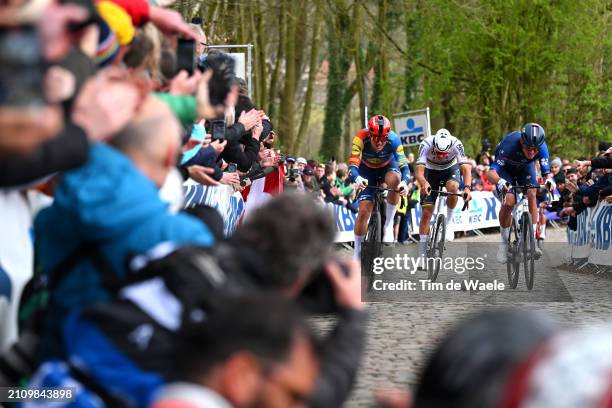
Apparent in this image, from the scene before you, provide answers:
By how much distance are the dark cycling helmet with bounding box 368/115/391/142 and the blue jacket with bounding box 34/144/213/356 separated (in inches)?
505

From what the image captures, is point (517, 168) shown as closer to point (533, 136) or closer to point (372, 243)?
point (533, 136)

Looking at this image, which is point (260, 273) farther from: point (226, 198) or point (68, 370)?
point (226, 198)

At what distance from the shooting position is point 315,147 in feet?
315

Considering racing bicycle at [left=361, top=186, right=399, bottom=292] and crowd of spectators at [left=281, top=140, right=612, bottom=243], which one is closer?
racing bicycle at [left=361, top=186, right=399, bottom=292]

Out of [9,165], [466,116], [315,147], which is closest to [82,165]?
[9,165]

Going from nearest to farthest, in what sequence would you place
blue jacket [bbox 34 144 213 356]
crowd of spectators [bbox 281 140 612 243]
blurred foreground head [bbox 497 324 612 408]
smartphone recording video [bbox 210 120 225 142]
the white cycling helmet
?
blurred foreground head [bbox 497 324 612 408], blue jacket [bbox 34 144 213 356], smartphone recording video [bbox 210 120 225 142], the white cycling helmet, crowd of spectators [bbox 281 140 612 243]

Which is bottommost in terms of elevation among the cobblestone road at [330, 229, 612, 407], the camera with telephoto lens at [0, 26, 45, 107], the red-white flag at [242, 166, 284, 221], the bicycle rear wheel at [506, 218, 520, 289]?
the cobblestone road at [330, 229, 612, 407]

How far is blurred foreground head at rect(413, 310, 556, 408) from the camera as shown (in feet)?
7.41

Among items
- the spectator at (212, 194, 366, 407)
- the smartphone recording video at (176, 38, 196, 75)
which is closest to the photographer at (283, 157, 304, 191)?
the smartphone recording video at (176, 38, 196, 75)

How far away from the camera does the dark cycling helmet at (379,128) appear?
16.4m

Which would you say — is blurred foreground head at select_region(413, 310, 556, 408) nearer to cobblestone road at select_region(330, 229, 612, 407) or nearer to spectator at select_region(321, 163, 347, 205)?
cobblestone road at select_region(330, 229, 612, 407)

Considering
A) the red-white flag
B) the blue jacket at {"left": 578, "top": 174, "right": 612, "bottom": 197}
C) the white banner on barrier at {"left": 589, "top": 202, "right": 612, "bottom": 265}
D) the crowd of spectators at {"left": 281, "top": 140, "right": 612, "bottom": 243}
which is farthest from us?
the crowd of spectators at {"left": 281, "top": 140, "right": 612, "bottom": 243}

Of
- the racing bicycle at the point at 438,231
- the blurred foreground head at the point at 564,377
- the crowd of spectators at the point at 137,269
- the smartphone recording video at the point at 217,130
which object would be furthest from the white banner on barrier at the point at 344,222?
the blurred foreground head at the point at 564,377

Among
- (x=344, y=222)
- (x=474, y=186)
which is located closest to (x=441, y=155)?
(x=344, y=222)
